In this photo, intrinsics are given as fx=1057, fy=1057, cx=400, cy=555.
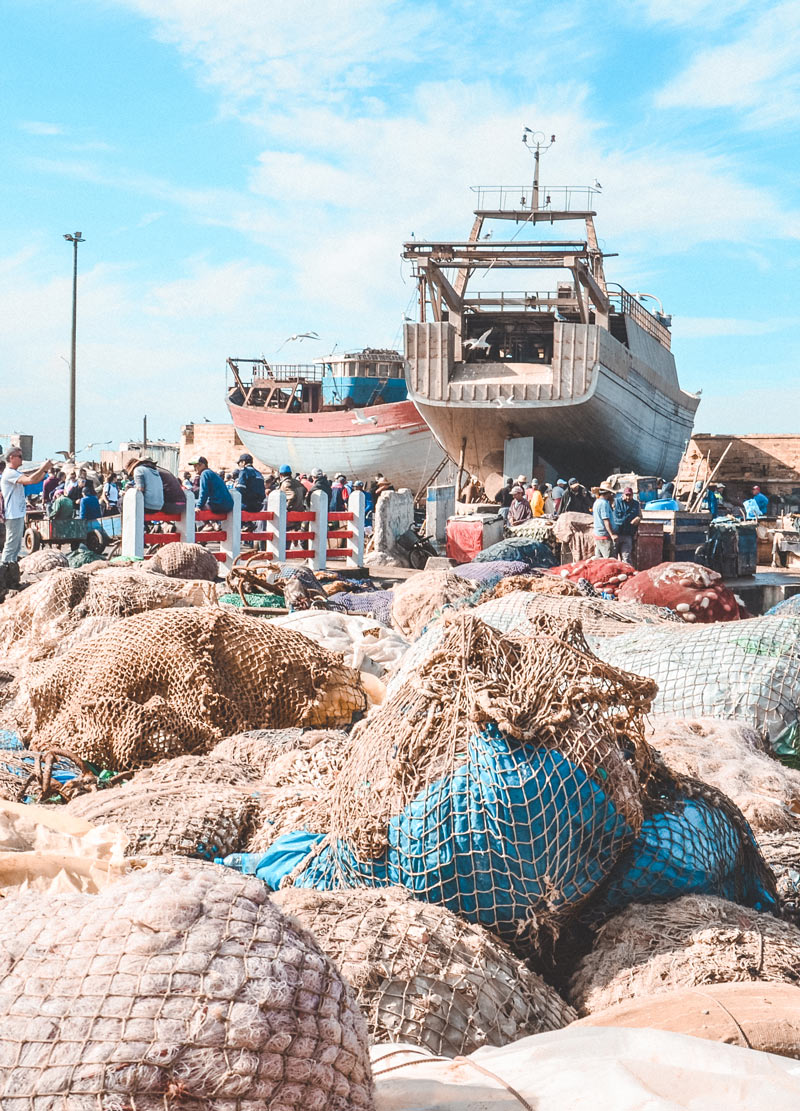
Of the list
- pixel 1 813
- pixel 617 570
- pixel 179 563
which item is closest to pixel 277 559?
pixel 179 563

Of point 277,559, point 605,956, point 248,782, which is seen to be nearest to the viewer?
point 605,956

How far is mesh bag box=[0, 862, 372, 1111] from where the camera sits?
1.37 meters

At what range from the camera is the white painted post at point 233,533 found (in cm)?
1273

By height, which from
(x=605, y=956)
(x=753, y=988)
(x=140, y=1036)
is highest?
(x=140, y=1036)

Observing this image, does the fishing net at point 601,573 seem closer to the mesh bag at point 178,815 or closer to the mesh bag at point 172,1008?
the mesh bag at point 178,815

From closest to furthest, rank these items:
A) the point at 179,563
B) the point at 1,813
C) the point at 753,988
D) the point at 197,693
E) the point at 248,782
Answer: the point at 753,988 < the point at 1,813 < the point at 248,782 < the point at 197,693 < the point at 179,563

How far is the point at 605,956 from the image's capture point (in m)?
2.61

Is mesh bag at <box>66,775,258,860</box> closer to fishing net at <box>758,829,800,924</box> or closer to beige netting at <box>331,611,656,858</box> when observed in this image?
beige netting at <box>331,611,656,858</box>

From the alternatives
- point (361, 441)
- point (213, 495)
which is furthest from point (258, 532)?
point (361, 441)

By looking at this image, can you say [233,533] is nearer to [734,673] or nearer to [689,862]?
[734,673]

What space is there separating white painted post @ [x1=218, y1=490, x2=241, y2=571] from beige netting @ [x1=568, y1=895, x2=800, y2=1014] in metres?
10.4

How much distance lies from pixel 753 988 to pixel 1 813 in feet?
6.23

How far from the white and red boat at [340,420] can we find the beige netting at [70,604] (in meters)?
29.4

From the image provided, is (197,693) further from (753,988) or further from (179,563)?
(179,563)
